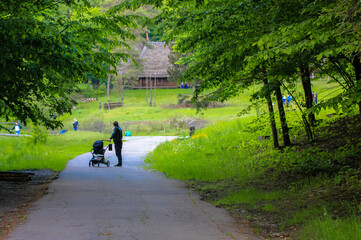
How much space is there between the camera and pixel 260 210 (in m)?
7.64

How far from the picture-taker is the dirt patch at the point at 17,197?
22.4 ft

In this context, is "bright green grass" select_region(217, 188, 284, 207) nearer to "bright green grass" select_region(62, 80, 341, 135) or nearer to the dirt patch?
the dirt patch

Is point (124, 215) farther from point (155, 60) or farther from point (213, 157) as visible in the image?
point (155, 60)

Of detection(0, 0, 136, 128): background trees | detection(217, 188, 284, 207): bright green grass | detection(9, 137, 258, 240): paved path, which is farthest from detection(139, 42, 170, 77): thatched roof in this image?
detection(217, 188, 284, 207): bright green grass

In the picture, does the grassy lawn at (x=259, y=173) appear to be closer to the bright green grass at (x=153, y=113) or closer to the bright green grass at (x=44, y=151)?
the bright green grass at (x=44, y=151)

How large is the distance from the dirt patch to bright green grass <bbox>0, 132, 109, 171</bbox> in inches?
105

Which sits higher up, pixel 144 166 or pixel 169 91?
pixel 169 91

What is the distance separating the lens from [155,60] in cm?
6762

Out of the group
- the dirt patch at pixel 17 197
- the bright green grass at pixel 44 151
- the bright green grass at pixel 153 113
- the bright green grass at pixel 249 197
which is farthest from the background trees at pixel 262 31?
the bright green grass at pixel 153 113

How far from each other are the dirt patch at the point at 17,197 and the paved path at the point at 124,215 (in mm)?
214

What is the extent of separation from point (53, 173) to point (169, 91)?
52.0 m

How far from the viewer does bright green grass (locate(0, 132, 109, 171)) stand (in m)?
16.5

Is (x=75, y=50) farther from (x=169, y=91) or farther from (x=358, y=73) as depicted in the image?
(x=169, y=91)

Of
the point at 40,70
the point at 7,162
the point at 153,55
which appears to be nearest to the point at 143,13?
the point at 153,55
